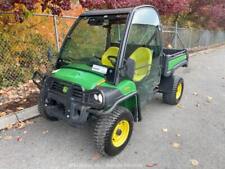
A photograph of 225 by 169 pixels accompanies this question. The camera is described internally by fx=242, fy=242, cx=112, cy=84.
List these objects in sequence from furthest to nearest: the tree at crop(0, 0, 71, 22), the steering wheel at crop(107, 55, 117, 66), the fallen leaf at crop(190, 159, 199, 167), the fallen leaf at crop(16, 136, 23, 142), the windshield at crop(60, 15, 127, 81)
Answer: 1. the tree at crop(0, 0, 71, 22)
2. the windshield at crop(60, 15, 127, 81)
3. the fallen leaf at crop(16, 136, 23, 142)
4. the steering wheel at crop(107, 55, 117, 66)
5. the fallen leaf at crop(190, 159, 199, 167)

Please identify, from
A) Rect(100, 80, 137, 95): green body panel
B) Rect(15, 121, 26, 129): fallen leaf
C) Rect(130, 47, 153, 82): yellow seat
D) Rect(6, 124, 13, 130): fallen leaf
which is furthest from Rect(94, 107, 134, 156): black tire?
Rect(6, 124, 13, 130): fallen leaf

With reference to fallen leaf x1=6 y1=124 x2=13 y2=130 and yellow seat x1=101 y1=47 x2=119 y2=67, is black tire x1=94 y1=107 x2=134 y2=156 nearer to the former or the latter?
yellow seat x1=101 y1=47 x2=119 y2=67

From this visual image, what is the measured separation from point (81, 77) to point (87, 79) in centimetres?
9

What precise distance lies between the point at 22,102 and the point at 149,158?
2.77 metres

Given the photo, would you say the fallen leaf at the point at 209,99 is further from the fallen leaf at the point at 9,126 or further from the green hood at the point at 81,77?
the fallen leaf at the point at 9,126

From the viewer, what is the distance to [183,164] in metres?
3.01

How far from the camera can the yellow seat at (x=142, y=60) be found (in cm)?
362

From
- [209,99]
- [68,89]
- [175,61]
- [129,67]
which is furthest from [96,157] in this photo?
[209,99]

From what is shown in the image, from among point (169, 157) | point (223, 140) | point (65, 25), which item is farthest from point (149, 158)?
point (65, 25)

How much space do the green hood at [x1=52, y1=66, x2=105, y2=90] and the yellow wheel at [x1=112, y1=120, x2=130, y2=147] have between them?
1.99 feet

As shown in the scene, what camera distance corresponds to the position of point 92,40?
3744mm

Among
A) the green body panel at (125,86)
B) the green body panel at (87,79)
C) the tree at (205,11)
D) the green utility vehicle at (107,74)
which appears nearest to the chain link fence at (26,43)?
the green utility vehicle at (107,74)

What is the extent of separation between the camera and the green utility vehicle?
2936 mm

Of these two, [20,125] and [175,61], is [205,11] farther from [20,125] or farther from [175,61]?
[20,125]
